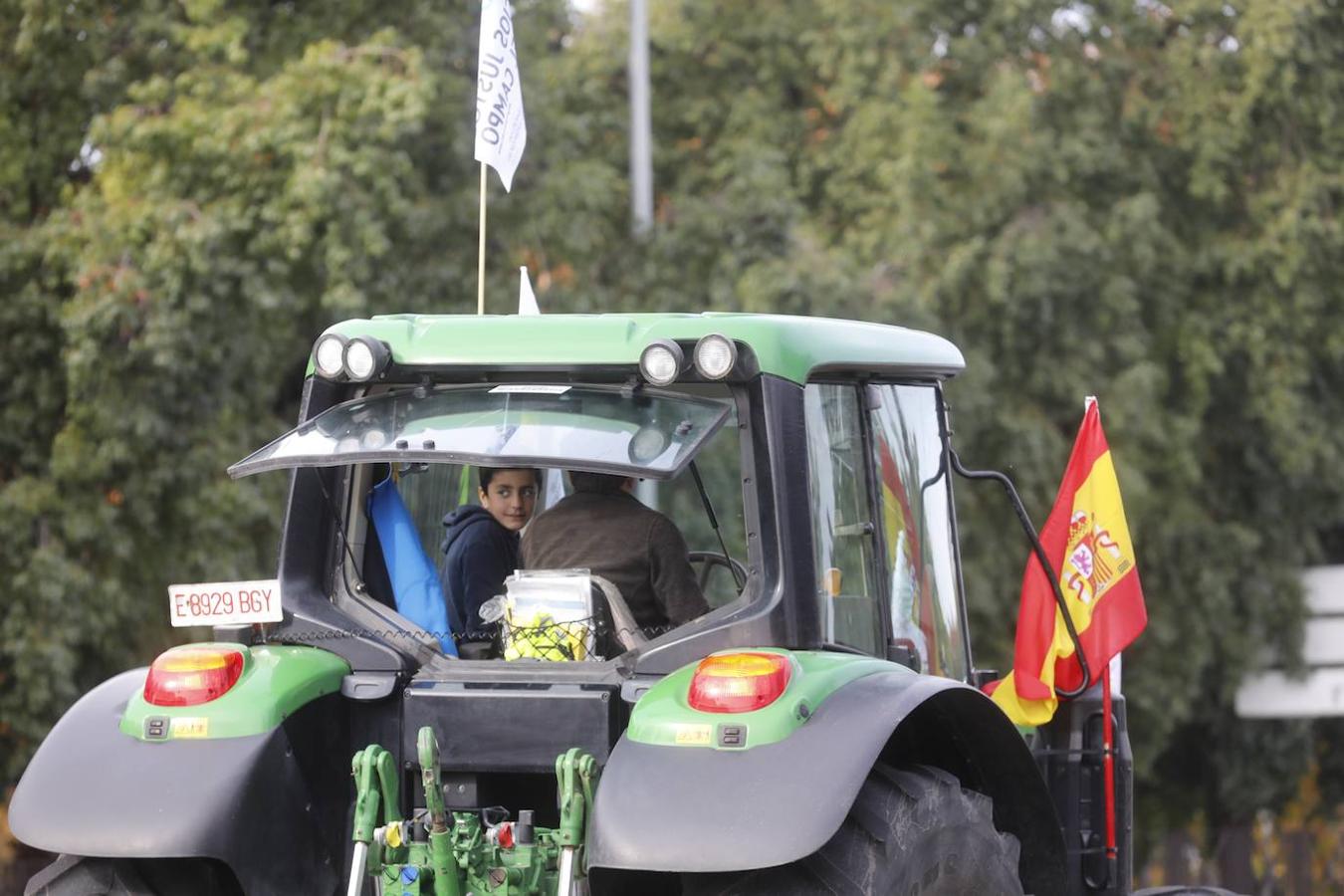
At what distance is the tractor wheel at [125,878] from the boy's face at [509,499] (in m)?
1.43

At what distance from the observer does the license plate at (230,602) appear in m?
4.96

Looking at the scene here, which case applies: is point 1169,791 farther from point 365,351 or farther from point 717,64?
point 365,351

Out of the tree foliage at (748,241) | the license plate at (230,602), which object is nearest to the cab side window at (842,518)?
the license plate at (230,602)

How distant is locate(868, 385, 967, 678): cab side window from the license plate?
158 cm

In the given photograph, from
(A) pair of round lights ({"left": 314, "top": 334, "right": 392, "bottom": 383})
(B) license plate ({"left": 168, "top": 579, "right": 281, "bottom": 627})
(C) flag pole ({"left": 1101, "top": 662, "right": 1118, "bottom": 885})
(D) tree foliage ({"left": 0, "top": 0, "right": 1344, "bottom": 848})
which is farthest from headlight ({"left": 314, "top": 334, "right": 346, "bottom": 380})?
(D) tree foliage ({"left": 0, "top": 0, "right": 1344, "bottom": 848})

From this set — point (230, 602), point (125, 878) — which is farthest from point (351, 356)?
point (125, 878)

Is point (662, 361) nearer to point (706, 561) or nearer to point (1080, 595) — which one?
point (706, 561)

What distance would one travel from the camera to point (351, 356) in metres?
5.01

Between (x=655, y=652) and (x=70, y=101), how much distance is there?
9.84 meters

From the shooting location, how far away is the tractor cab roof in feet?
15.9

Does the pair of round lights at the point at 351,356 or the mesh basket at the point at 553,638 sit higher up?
the pair of round lights at the point at 351,356

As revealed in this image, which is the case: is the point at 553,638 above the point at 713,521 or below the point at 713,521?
below

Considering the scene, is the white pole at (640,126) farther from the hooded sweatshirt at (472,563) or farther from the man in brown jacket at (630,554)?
the man in brown jacket at (630,554)

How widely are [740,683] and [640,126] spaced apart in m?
11.4
